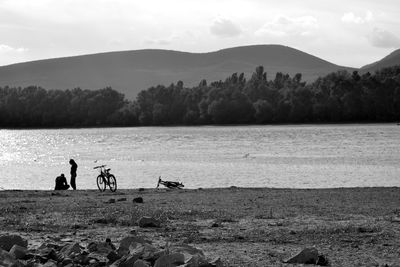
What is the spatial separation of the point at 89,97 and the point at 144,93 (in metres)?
13.2

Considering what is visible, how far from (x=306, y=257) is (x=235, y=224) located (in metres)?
4.85

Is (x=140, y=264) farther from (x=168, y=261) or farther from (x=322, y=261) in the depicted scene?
(x=322, y=261)

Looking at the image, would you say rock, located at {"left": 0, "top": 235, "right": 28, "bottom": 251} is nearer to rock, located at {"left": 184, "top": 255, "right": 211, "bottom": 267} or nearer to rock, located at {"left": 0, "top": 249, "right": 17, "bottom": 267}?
rock, located at {"left": 0, "top": 249, "right": 17, "bottom": 267}

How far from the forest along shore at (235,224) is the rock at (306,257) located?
27 centimetres

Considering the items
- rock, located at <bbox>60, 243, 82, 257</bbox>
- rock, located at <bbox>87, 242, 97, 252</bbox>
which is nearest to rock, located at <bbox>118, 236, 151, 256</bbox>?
rock, located at <bbox>87, 242, 97, 252</bbox>

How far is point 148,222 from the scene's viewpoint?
17.8 meters

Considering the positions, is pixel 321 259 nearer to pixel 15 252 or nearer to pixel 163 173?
pixel 15 252

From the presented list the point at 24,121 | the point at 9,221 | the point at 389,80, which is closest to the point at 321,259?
the point at 9,221

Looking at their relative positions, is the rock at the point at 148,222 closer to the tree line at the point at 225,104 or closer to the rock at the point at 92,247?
the rock at the point at 92,247

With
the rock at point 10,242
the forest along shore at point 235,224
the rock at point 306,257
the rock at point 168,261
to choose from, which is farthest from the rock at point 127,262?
the rock at point 306,257

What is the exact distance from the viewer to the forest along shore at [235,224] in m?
14.7

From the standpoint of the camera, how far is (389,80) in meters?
153

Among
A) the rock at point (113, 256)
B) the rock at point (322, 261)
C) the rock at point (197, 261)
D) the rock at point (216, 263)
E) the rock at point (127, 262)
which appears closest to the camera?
the rock at point (197, 261)

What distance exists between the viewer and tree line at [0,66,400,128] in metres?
152
